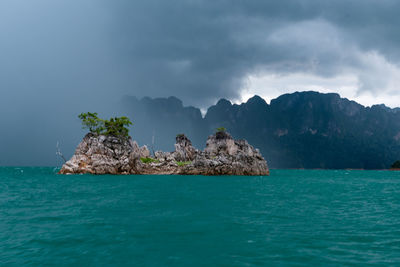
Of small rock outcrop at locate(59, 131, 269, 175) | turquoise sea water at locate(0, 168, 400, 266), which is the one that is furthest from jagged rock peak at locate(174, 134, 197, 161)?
turquoise sea water at locate(0, 168, 400, 266)

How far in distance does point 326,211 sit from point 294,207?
310 centimetres

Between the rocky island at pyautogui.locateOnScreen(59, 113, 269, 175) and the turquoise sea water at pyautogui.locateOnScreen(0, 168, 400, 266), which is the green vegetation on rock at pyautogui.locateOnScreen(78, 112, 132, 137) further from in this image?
the turquoise sea water at pyautogui.locateOnScreen(0, 168, 400, 266)

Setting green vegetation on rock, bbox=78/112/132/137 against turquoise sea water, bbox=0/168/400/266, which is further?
green vegetation on rock, bbox=78/112/132/137

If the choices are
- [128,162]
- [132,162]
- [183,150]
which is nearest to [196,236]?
[128,162]

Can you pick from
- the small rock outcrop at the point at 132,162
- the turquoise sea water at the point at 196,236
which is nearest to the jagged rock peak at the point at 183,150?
the small rock outcrop at the point at 132,162

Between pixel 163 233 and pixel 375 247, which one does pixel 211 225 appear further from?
pixel 375 247

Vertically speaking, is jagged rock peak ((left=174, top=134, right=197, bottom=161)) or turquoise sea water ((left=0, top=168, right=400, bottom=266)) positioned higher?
jagged rock peak ((left=174, top=134, right=197, bottom=161))

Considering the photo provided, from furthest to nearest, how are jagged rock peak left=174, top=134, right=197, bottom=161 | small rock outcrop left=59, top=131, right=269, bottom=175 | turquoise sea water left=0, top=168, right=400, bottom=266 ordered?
1. jagged rock peak left=174, top=134, right=197, bottom=161
2. small rock outcrop left=59, top=131, right=269, bottom=175
3. turquoise sea water left=0, top=168, right=400, bottom=266

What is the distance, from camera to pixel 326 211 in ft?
83.4

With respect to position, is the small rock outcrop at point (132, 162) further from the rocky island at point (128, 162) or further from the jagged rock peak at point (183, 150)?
the jagged rock peak at point (183, 150)

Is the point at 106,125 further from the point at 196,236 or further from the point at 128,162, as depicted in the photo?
the point at 196,236

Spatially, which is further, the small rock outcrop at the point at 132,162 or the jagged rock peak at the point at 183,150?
the jagged rock peak at the point at 183,150

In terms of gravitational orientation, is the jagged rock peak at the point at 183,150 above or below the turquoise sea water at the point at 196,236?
above

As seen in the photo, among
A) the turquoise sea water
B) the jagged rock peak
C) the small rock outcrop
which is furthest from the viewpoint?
the jagged rock peak
